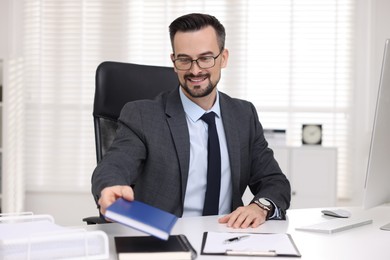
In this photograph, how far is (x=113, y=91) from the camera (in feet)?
8.07

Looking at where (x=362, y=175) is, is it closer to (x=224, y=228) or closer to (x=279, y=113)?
(x=279, y=113)

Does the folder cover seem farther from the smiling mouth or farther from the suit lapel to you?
the smiling mouth

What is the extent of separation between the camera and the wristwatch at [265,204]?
1914 millimetres

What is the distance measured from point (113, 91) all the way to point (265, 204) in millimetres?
873

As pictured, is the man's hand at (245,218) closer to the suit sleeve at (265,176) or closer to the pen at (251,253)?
the suit sleeve at (265,176)

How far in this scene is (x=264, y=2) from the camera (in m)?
4.77

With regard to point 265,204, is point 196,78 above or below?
above

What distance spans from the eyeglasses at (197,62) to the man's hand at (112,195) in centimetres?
65

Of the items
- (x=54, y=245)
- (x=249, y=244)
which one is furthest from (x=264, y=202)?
(x=54, y=245)

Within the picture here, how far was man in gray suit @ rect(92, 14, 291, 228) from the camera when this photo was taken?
2.06 meters

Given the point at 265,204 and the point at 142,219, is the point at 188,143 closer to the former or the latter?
the point at 265,204

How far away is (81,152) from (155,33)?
116cm

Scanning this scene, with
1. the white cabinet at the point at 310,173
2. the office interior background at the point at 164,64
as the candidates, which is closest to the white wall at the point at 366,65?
the office interior background at the point at 164,64

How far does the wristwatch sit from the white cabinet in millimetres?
2392
